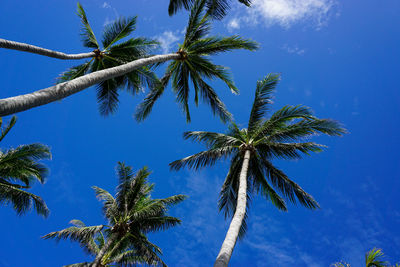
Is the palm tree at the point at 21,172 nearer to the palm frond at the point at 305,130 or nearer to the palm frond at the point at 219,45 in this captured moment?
the palm frond at the point at 219,45

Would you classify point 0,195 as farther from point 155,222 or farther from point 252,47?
point 252,47

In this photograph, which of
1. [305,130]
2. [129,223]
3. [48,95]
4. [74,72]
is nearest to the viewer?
[48,95]

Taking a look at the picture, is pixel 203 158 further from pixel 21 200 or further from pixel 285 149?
pixel 21 200

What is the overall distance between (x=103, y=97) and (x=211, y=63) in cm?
556

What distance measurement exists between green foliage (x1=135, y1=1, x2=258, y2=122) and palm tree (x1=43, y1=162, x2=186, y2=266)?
12.5 ft

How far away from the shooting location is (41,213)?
40.4 feet

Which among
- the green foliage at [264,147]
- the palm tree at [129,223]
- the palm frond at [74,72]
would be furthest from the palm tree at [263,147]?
the palm frond at [74,72]

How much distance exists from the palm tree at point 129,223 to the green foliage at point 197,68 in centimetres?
380

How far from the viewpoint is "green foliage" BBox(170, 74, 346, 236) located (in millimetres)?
10359

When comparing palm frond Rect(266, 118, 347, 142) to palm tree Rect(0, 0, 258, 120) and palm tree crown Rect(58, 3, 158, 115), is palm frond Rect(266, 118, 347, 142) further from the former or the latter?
palm tree crown Rect(58, 3, 158, 115)

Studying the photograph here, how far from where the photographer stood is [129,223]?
13273 millimetres

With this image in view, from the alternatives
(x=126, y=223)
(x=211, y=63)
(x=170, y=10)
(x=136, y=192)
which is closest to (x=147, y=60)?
(x=170, y=10)

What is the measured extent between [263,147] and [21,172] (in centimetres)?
1080

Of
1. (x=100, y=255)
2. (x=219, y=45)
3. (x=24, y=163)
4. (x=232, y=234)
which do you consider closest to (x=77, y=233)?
(x=100, y=255)
